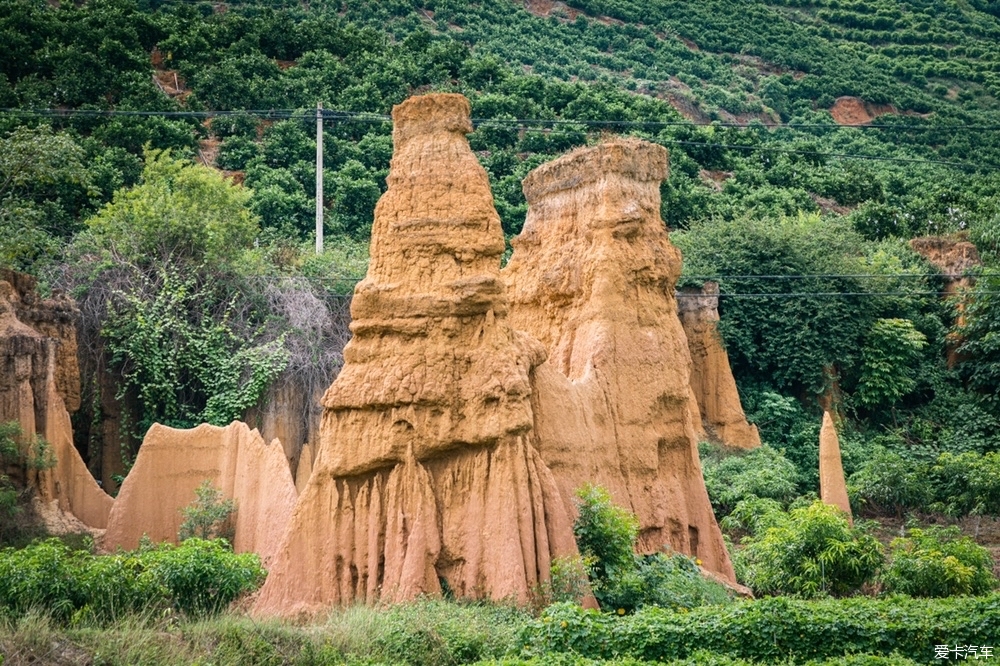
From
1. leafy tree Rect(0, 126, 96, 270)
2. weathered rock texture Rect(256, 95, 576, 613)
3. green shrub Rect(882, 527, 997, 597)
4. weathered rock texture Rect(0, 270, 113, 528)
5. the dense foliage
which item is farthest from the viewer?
the dense foliage

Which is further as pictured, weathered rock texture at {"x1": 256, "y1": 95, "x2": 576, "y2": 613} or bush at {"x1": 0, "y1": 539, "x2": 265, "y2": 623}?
weathered rock texture at {"x1": 256, "y1": 95, "x2": 576, "y2": 613}

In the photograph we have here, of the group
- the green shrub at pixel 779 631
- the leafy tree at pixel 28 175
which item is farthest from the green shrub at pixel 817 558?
the leafy tree at pixel 28 175

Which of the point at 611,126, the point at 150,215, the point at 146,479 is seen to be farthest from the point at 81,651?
the point at 611,126

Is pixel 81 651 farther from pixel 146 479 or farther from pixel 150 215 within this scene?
pixel 150 215

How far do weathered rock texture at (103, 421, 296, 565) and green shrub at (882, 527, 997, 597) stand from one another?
9485 mm

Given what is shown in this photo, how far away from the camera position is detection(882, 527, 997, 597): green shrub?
60.9 feet

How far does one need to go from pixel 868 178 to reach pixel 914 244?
33.9ft

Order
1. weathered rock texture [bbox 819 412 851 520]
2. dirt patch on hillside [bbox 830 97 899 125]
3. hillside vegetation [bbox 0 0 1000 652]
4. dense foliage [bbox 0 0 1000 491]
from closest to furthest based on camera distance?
hillside vegetation [bbox 0 0 1000 652] → weathered rock texture [bbox 819 412 851 520] → dense foliage [bbox 0 0 1000 491] → dirt patch on hillside [bbox 830 97 899 125]

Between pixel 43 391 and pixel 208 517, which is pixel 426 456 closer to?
pixel 208 517

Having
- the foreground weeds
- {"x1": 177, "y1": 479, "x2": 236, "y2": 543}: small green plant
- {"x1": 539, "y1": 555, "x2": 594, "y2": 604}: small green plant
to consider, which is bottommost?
the foreground weeds

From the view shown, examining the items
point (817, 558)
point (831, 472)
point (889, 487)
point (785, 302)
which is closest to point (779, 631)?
point (817, 558)

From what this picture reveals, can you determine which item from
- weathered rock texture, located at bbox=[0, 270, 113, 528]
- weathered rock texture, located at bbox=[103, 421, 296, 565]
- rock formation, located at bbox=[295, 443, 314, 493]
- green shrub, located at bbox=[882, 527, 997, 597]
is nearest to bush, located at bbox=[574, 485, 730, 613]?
green shrub, located at bbox=[882, 527, 997, 597]

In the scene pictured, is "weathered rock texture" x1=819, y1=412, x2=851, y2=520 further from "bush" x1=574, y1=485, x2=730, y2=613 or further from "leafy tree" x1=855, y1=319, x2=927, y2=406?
"bush" x1=574, y1=485, x2=730, y2=613

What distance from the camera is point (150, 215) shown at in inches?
1074
